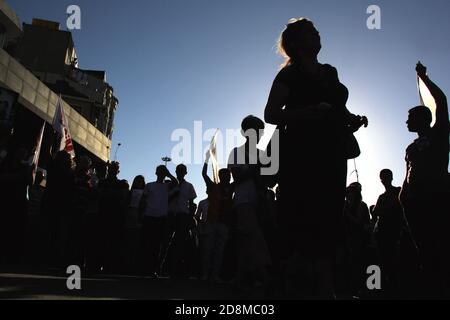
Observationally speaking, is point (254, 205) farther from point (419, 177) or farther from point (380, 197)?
point (380, 197)

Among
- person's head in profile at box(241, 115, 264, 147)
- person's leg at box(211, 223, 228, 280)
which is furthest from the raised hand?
person's leg at box(211, 223, 228, 280)

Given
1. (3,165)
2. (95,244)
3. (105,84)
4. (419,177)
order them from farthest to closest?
1. (105,84)
2. (95,244)
3. (3,165)
4. (419,177)

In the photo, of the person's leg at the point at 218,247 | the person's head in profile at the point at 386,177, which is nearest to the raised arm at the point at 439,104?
the person's head in profile at the point at 386,177

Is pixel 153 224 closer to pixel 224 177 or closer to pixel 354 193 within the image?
pixel 224 177

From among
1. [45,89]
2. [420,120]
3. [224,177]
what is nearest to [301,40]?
[420,120]

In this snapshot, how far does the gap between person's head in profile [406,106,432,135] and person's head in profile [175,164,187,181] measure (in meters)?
4.67

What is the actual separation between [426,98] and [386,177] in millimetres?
2552

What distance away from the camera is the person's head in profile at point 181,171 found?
7758 millimetres

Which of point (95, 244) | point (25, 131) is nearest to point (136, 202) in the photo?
point (95, 244)

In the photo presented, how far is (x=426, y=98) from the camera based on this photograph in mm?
4055

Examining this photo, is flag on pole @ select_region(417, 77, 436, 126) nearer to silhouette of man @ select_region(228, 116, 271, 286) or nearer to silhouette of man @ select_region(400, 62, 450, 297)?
silhouette of man @ select_region(400, 62, 450, 297)

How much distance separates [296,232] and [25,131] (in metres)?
20.6

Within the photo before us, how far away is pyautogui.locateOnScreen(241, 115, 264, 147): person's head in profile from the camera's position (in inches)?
171

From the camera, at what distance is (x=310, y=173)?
2014mm
